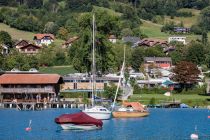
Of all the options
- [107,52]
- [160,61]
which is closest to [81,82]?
[107,52]

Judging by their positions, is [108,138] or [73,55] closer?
[108,138]

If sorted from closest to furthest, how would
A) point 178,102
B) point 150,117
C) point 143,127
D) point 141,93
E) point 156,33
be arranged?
point 143,127, point 150,117, point 178,102, point 141,93, point 156,33

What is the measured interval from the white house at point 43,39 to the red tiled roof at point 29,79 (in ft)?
172

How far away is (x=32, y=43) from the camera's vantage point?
15262cm

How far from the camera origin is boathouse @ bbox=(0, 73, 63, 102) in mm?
101875

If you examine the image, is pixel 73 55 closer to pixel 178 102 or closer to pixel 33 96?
pixel 33 96

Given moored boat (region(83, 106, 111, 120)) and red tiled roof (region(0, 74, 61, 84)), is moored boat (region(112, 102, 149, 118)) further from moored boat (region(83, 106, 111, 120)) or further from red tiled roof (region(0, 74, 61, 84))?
red tiled roof (region(0, 74, 61, 84))

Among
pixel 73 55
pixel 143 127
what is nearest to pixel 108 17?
pixel 73 55

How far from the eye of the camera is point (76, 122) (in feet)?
193

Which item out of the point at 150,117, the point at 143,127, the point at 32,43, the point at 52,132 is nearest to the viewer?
the point at 52,132

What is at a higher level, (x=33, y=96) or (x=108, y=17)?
(x=108, y=17)

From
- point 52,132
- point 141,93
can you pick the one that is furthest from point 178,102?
point 52,132

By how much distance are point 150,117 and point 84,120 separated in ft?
65.3

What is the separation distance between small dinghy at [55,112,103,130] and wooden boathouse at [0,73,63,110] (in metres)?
40.9
